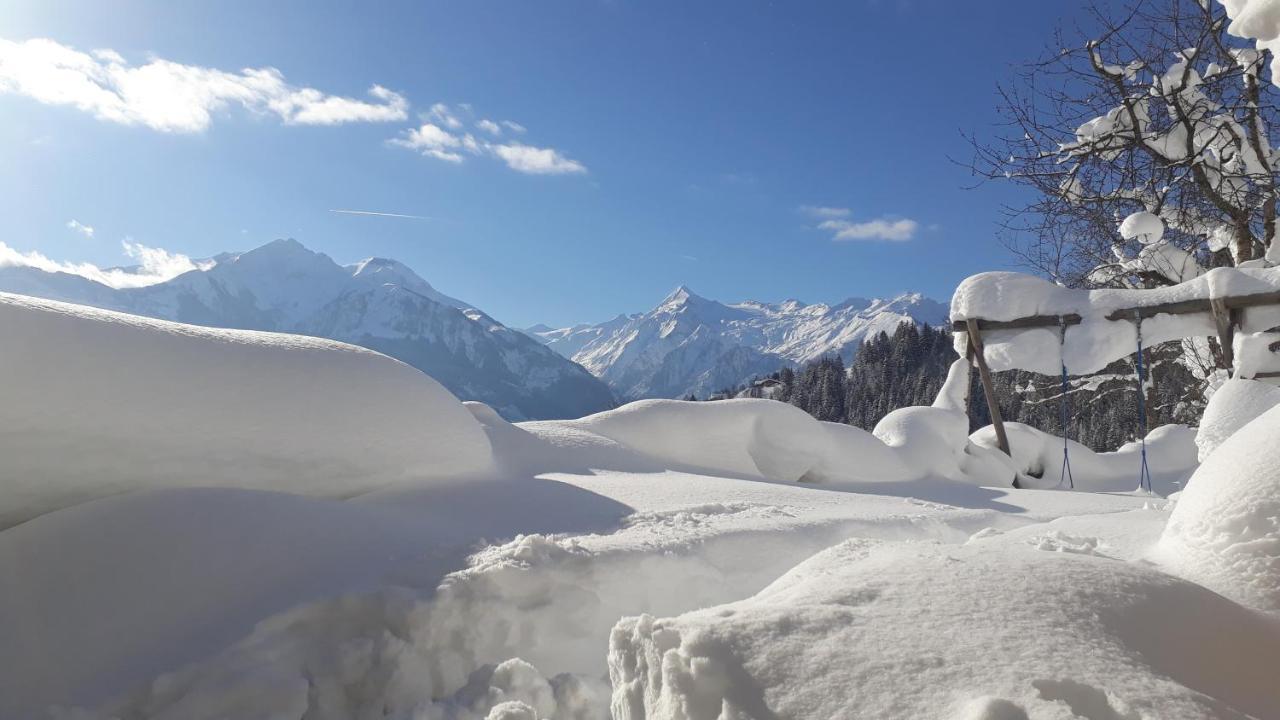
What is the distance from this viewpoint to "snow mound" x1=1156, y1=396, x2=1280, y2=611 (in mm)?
1585

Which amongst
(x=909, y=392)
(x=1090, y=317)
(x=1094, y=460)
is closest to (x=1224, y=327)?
(x=1090, y=317)

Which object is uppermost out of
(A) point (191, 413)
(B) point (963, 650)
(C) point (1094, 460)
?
(A) point (191, 413)

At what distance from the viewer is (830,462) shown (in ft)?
19.3

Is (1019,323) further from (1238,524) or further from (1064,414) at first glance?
(1238,524)

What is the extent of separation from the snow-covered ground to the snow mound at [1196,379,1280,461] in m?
0.04

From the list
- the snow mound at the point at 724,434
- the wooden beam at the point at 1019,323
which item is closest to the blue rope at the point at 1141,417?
the wooden beam at the point at 1019,323

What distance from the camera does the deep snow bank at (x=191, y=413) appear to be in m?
2.35

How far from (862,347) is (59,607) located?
6177cm

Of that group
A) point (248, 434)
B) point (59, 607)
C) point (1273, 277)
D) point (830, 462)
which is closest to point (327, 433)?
point (248, 434)

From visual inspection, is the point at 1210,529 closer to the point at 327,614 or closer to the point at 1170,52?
the point at 327,614

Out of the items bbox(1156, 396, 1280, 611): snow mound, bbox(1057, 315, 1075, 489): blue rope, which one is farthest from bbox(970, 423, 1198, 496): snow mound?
bbox(1156, 396, 1280, 611): snow mound

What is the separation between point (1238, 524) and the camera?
5.52 ft

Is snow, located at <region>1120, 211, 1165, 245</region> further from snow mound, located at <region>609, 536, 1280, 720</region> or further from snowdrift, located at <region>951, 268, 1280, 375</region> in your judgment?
snow mound, located at <region>609, 536, 1280, 720</region>

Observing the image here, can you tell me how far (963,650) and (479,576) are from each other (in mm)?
1395
